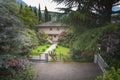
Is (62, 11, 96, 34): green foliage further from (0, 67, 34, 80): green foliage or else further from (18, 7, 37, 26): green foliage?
(18, 7, 37, 26): green foliage

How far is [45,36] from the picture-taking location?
32.3 metres

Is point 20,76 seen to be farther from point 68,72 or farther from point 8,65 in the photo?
point 68,72

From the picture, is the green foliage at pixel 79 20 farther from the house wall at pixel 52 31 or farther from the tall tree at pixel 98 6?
the house wall at pixel 52 31

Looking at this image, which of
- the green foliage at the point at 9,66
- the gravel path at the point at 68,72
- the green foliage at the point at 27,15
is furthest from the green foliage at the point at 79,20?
the green foliage at the point at 27,15

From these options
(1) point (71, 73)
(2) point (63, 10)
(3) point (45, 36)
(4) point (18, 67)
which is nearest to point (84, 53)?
(1) point (71, 73)

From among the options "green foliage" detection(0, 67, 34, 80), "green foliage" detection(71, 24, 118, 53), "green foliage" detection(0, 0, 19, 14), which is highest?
"green foliage" detection(0, 0, 19, 14)

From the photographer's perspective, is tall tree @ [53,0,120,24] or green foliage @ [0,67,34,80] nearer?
green foliage @ [0,67,34,80]

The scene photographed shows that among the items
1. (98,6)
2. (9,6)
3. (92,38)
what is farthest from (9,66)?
(98,6)

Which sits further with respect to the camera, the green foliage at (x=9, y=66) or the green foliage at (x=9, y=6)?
the green foliage at (x=9, y=6)

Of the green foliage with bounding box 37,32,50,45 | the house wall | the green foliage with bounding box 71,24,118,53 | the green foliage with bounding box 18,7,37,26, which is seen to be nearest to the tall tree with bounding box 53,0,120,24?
the green foliage with bounding box 71,24,118,53

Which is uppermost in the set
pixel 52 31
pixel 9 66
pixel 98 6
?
pixel 98 6

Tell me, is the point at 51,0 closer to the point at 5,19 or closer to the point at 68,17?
the point at 68,17

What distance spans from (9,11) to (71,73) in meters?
6.76

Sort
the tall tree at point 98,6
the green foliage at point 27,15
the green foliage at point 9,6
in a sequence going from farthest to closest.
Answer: the green foliage at point 27,15 → the tall tree at point 98,6 → the green foliage at point 9,6
